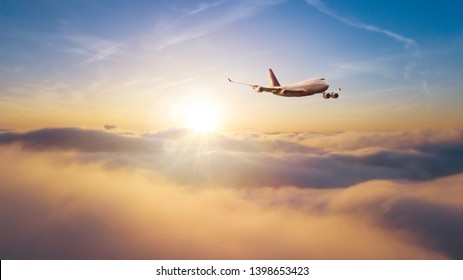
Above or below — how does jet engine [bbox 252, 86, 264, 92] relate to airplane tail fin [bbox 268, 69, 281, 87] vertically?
below

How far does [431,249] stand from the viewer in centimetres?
12681

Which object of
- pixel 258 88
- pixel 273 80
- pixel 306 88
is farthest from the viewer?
pixel 273 80

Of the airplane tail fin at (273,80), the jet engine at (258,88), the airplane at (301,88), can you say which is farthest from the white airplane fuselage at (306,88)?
the airplane tail fin at (273,80)

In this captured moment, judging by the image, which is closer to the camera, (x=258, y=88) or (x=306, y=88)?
(x=306, y=88)

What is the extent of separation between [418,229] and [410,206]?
12.3 meters

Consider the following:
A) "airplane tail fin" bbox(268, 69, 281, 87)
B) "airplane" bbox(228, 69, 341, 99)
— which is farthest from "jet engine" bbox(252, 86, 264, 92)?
"airplane tail fin" bbox(268, 69, 281, 87)

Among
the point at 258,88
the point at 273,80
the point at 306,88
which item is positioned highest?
the point at 273,80

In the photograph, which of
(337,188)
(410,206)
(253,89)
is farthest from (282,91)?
(337,188)

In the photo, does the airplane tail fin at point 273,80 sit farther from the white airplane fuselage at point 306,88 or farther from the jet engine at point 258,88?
the jet engine at point 258,88

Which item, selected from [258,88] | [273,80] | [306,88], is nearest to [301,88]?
[306,88]

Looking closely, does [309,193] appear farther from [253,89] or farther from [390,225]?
[253,89]

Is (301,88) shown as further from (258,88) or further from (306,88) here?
(258,88)

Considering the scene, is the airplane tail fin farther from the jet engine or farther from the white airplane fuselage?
the jet engine

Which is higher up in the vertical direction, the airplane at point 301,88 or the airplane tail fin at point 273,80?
the airplane tail fin at point 273,80
